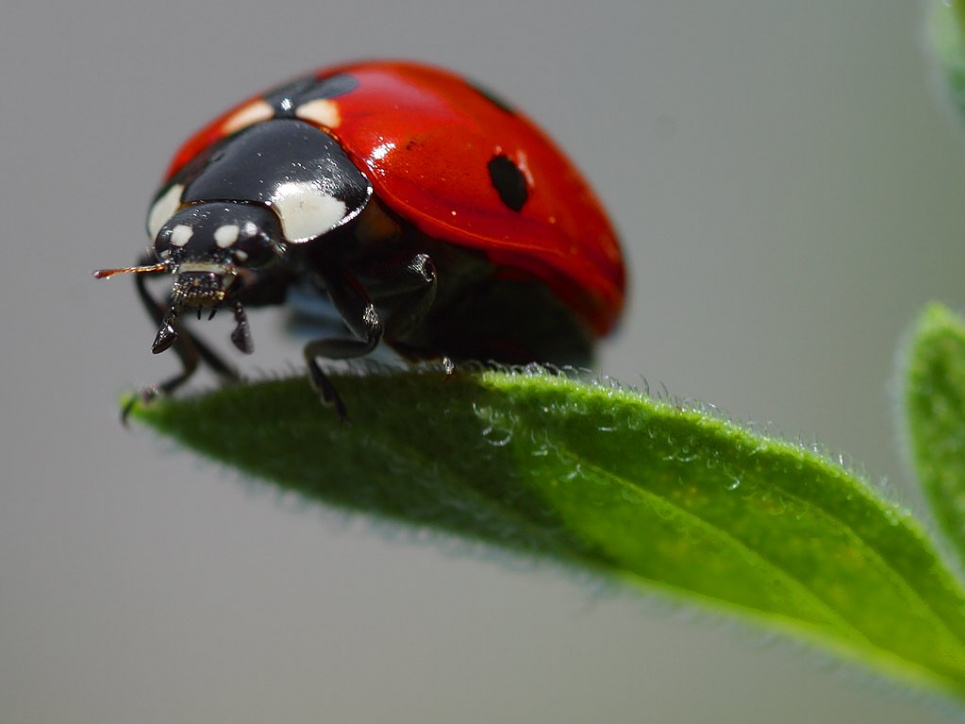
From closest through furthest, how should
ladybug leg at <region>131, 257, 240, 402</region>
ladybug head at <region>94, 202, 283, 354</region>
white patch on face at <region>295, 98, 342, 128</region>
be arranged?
ladybug head at <region>94, 202, 283, 354</region> < white patch on face at <region>295, 98, 342, 128</region> < ladybug leg at <region>131, 257, 240, 402</region>

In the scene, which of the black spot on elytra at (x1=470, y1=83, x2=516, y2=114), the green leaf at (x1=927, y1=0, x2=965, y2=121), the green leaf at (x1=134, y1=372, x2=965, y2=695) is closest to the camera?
the green leaf at (x1=134, y1=372, x2=965, y2=695)

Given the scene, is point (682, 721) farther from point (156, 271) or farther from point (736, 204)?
point (156, 271)

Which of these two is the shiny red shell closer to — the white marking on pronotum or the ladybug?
the ladybug

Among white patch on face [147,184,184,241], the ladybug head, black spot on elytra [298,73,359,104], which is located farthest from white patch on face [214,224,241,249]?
black spot on elytra [298,73,359,104]

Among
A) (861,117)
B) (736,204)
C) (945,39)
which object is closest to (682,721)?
(736,204)

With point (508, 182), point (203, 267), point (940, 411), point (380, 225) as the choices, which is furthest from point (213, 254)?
point (940, 411)

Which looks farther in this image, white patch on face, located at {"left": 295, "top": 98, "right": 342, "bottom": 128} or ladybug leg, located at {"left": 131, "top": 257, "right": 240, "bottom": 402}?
ladybug leg, located at {"left": 131, "top": 257, "right": 240, "bottom": 402}

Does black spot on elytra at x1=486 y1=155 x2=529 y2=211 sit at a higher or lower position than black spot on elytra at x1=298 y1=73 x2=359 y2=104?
lower
